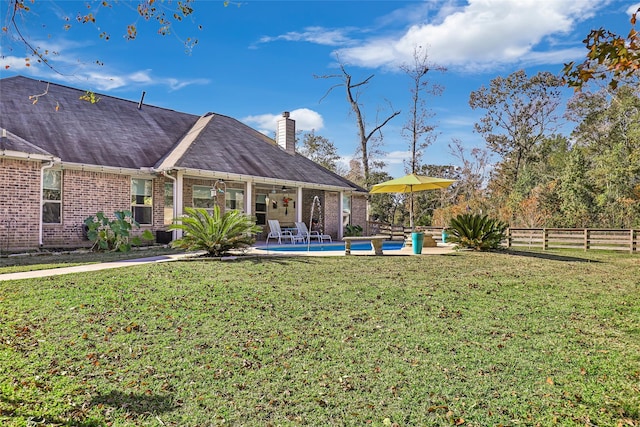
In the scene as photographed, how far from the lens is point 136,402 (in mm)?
3699

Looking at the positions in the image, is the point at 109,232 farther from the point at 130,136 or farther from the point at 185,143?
the point at 185,143

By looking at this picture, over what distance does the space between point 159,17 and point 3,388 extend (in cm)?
379

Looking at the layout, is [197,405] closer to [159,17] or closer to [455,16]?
[159,17]

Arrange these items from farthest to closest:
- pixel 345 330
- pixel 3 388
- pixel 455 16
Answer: pixel 455 16, pixel 345 330, pixel 3 388

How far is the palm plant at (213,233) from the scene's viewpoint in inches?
418

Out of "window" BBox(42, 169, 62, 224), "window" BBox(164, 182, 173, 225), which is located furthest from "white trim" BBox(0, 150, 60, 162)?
"window" BBox(164, 182, 173, 225)

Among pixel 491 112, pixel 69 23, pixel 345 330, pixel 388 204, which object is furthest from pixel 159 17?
pixel 491 112

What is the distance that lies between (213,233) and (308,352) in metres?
6.37

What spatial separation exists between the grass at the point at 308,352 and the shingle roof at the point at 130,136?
8.01 metres

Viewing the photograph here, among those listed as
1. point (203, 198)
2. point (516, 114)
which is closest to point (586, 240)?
point (203, 198)

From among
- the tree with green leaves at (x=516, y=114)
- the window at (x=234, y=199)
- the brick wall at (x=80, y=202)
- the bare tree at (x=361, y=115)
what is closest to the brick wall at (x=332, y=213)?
the window at (x=234, y=199)

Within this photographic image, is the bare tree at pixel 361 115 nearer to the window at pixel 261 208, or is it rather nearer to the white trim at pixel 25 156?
the window at pixel 261 208

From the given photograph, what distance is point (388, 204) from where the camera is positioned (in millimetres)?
33719

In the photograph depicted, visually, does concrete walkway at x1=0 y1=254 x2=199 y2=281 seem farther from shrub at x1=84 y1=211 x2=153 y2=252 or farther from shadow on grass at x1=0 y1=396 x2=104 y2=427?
shadow on grass at x1=0 y1=396 x2=104 y2=427
